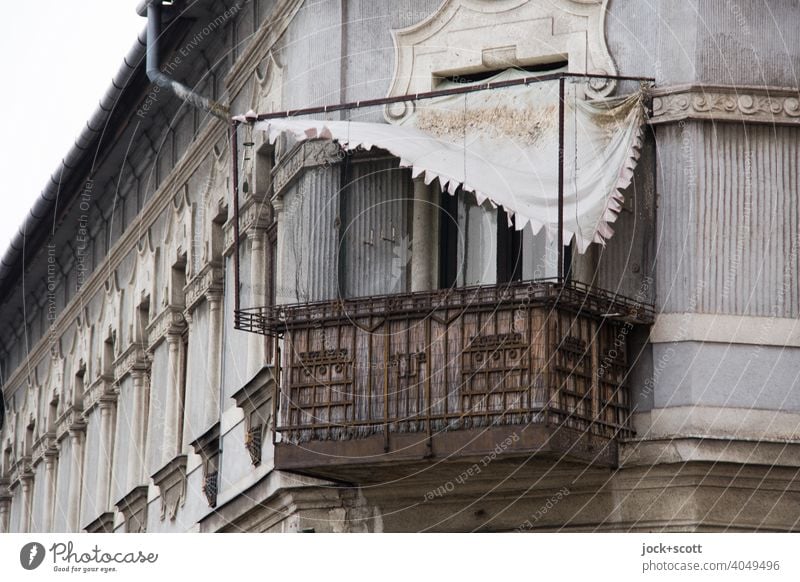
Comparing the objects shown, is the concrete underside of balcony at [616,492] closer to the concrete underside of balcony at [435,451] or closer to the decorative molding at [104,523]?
the concrete underside of balcony at [435,451]

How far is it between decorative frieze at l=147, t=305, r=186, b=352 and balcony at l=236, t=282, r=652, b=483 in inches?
317

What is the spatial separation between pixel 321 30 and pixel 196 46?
4332 millimetres

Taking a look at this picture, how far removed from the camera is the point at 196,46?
3005 centimetres

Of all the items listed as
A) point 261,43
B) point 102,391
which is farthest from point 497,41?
point 102,391

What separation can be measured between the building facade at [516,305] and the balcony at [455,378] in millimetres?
24

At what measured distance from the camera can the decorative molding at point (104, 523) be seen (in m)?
34.8

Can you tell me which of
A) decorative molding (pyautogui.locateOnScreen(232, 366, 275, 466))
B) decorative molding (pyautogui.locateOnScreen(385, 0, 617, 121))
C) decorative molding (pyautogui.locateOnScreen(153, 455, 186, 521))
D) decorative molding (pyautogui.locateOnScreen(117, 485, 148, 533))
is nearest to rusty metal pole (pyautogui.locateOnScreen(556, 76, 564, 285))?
decorative molding (pyautogui.locateOnScreen(385, 0, 617, 121))

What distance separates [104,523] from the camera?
35.1m

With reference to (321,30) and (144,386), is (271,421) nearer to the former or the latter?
(321,30)

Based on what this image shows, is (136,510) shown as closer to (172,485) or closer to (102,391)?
(172,485)

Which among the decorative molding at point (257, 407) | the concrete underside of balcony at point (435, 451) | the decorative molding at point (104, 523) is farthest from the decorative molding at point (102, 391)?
the concrete underside of balcony at point (435, 451)

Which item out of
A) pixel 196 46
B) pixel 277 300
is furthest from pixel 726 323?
pixel 196 46

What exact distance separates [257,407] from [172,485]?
15.3 ft

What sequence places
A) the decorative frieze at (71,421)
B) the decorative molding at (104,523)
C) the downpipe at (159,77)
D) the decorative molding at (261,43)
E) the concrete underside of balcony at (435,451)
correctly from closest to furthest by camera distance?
the concrete underside of balcony at (435,451), the decorative molding at (261,43), the downpipe at (159,77), the decorative molding at (104,523), the decorative frieze at (71,421)
